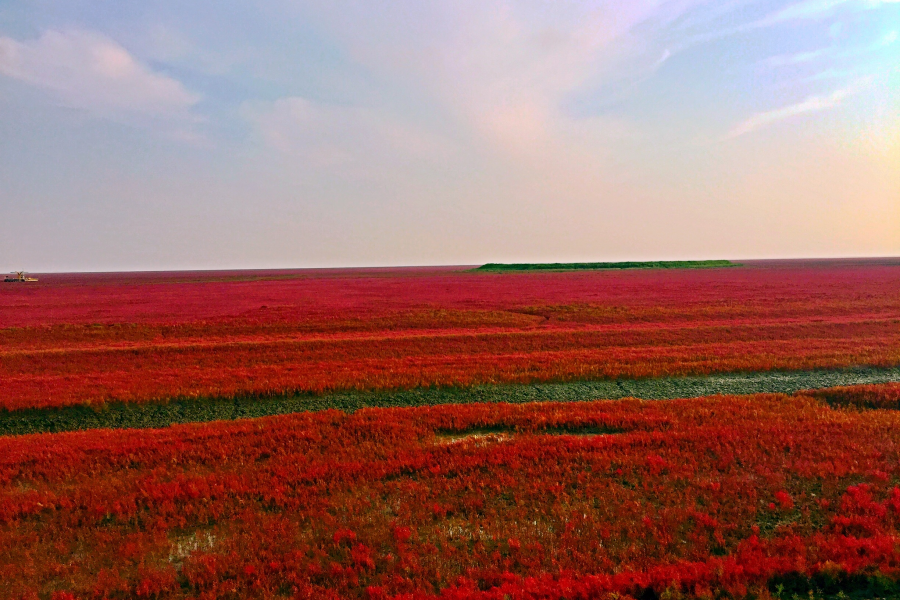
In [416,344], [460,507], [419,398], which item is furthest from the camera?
[416,344]

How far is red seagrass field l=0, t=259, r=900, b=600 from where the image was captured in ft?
24.4

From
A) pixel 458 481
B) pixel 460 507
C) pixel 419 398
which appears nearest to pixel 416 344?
pixel 419 398

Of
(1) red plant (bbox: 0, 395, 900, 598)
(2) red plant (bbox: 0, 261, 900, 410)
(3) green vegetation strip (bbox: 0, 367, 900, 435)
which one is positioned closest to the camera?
(1) red plant (bbox: 0, 395, 900, 598)

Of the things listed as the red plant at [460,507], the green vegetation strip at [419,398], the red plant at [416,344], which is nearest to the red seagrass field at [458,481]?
the red plant at [460,507]

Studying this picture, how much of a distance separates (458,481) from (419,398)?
832cm

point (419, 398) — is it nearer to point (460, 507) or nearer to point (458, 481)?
point (458, 481)

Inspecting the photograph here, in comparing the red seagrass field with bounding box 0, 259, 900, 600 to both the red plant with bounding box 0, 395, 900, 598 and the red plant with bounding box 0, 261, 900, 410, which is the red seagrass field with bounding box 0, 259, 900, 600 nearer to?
the red plant with bounding box 0, 395, 900, 598

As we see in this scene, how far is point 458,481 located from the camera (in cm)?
1063

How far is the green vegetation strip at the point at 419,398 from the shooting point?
17.1 meters

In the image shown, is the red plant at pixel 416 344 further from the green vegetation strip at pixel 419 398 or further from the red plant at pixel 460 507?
the red plant at pixel 460 507

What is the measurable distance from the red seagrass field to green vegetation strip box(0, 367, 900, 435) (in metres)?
0.17

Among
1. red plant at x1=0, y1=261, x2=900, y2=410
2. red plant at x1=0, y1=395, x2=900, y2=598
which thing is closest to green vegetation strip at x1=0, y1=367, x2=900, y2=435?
red plant at x1=0, y1=261, x2=900, y2=410

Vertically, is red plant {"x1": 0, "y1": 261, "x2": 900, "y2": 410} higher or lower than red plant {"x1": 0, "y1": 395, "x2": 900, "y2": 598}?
higher

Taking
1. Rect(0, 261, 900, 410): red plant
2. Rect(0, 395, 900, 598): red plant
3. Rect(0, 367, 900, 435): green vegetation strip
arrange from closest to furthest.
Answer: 1. Rect(0, 395, 900, 598): red plant
2. Rect(0, 367, 900, 435): green vegetation strip
3. Rect(0, 261, 900, 410): red plant
